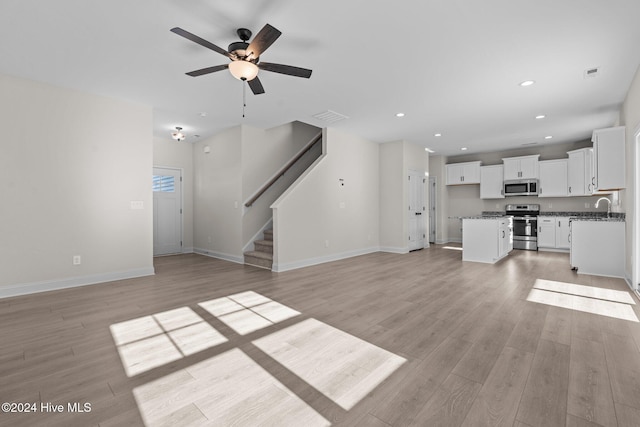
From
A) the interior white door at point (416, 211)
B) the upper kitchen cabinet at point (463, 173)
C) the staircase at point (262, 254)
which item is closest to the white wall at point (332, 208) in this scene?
the staircase at point (262, 254)

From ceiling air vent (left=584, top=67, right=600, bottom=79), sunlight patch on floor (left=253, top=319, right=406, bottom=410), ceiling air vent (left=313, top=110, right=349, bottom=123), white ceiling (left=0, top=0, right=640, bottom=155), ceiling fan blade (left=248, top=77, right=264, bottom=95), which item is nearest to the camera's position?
sunlight patch on floor (left=253, top=319, right=406, bottom=410)

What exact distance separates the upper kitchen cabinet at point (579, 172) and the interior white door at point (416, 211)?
357cm

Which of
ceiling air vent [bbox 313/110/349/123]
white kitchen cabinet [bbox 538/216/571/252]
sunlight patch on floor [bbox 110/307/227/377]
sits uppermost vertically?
ceiling air vent [bbox 313/110/349/123]

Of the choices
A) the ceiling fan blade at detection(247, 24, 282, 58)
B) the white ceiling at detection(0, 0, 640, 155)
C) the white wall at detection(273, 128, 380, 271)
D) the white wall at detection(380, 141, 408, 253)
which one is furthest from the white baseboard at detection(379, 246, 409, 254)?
the ceiling fan blade at detection(247, 24, 282, 58)

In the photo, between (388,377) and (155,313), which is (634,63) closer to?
(388,377)

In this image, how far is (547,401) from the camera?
1.70m

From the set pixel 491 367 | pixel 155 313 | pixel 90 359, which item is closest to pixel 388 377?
pixel 491 367

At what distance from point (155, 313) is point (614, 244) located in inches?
268

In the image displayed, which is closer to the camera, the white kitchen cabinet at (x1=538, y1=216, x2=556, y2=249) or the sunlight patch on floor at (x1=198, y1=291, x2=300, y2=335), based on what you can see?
the sunlight patch on floor at (x1=198, y1=291, x2=300, y2=335)

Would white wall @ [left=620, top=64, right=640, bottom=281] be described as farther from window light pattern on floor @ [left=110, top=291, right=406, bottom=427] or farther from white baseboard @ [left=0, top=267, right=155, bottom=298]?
white baseboard @ [left=0, top=267, right=155, bottom=298]

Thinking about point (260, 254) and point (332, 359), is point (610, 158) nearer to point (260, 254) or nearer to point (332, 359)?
point (332, 359)

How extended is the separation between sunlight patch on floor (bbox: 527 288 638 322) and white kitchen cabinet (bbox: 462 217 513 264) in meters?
2.15

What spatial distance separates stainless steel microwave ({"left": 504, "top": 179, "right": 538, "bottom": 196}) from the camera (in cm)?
791

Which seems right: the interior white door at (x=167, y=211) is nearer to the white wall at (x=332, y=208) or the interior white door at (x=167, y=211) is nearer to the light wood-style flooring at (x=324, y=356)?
the light wood-style flooring at (x=324, y=356)
